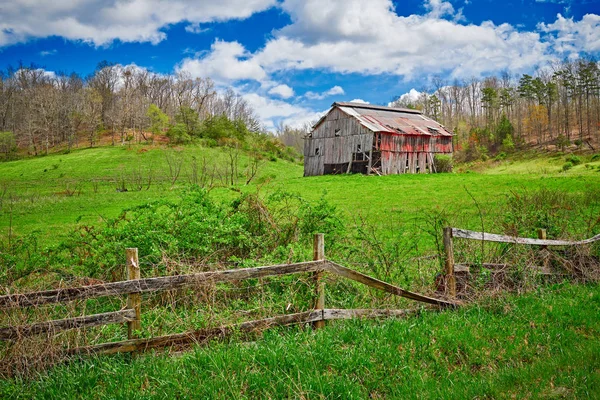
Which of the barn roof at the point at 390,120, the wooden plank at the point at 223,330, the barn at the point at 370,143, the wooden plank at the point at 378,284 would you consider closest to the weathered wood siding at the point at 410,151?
the barn at the point at 370,143

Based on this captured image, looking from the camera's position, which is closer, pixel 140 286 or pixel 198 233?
pixel 140 286

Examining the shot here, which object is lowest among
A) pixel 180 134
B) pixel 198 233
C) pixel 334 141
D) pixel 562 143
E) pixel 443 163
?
pixel 198 233

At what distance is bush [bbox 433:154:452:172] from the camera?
4978 centimetres

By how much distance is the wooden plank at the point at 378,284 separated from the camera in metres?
6.89

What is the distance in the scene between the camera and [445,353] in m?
5.78

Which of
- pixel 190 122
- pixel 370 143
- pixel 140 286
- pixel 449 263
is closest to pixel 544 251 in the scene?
pixel 449 263

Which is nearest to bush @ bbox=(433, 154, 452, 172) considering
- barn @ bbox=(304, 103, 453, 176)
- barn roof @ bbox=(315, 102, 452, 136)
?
barn @ bbox=(304, 103, 453, 176)

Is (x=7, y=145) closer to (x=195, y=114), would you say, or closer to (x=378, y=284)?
(x=195, y=114)

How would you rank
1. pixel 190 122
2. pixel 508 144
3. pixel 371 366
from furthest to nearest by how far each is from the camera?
pixel 508 144
pixel 190 122
pixel 371 366

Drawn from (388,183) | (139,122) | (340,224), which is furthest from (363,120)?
(139,122)

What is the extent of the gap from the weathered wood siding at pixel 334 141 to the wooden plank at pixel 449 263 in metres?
37.8

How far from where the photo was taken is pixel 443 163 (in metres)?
49.8

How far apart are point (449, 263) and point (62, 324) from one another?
233 inches

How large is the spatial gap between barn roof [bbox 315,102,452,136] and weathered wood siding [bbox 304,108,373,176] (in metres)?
0.75
